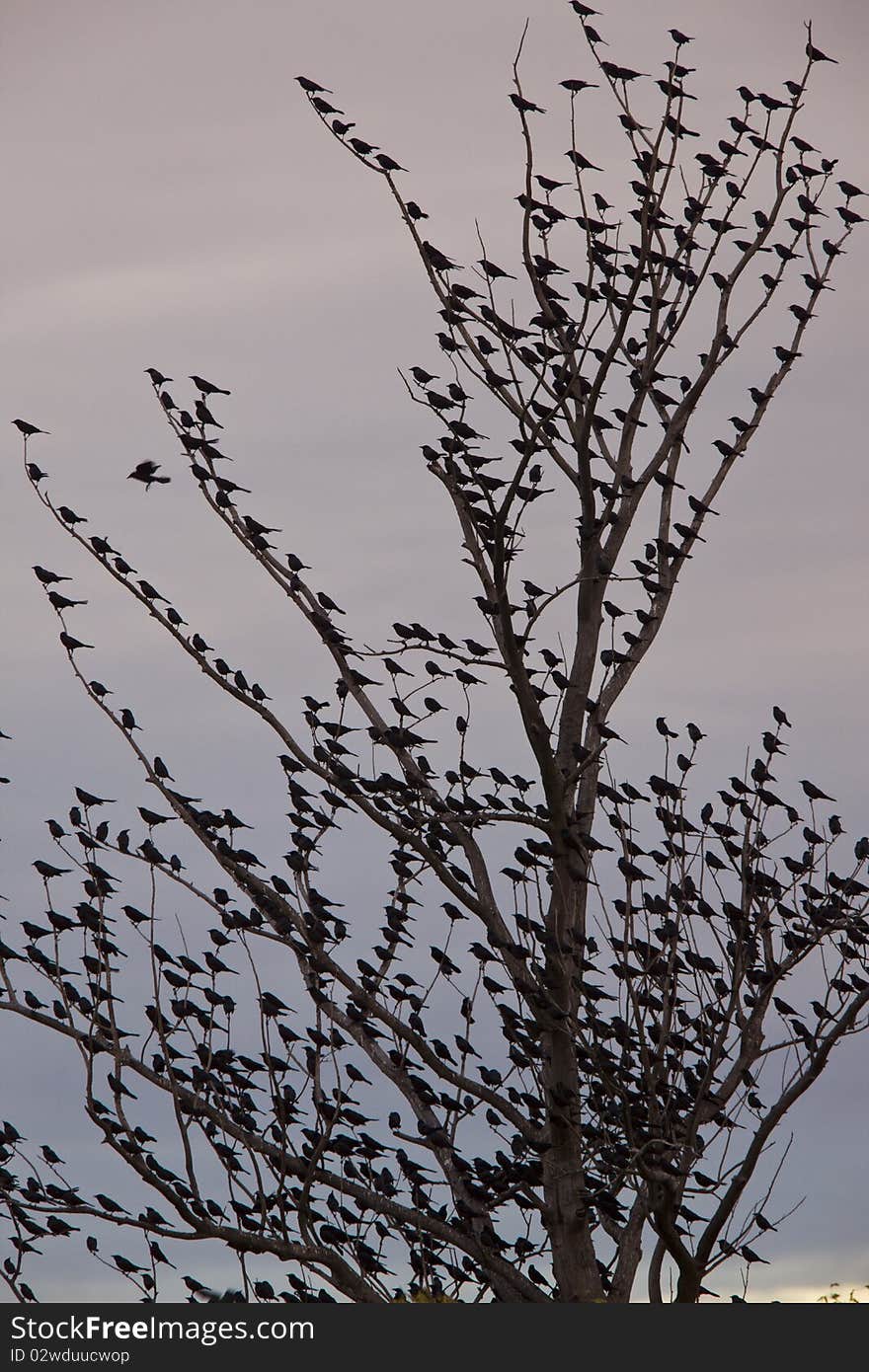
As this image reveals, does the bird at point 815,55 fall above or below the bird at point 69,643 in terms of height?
above

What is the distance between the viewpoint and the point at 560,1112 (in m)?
11.3

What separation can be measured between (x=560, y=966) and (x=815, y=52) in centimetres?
762

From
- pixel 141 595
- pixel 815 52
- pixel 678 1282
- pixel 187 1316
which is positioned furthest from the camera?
pixel 815 52

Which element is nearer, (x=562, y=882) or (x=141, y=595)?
(x=562, y=882)

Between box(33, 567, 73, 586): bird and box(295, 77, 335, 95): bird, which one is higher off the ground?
box(295, 77, 335, 95): bird

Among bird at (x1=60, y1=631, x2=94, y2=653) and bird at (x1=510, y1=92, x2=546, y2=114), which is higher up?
bird at (x1=510, y1=92, x2=546, y2=114)

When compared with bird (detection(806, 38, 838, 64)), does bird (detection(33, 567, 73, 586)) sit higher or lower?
lower

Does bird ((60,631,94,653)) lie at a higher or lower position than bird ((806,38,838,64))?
lower

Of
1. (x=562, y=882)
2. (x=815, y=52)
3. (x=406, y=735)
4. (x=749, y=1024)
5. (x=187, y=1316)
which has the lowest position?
(x=187, y=1316)

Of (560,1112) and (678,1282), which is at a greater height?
(560,1112)

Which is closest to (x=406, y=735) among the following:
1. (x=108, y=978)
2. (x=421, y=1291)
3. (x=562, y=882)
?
(x=562, y=882)

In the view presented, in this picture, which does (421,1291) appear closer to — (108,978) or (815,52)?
(108,978)

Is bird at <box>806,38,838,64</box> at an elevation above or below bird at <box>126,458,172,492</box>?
above

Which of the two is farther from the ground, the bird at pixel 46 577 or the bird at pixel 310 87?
the bird at pixel 310 87
